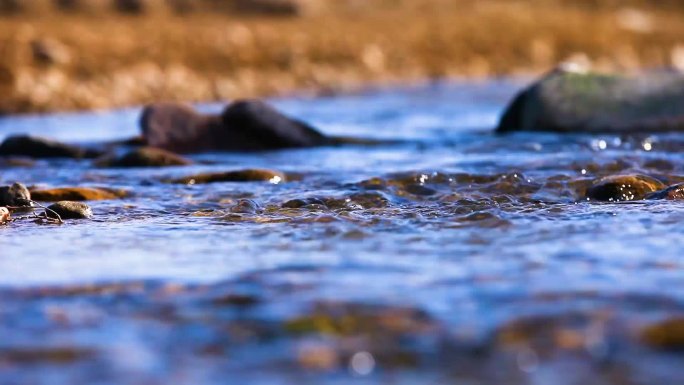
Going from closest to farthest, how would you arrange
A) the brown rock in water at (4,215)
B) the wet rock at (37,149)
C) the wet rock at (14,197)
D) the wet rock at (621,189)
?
the brown rock in water at (4,215) < the wet rock at (621,189) < the wet rock at (14,197) < the wet rock at (37,149)

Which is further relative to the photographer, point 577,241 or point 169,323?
point 577,241

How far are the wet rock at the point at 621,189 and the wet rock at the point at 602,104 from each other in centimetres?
332

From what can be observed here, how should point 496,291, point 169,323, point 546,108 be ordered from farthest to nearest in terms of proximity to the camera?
point 546,108, point 496,291, point 169,323

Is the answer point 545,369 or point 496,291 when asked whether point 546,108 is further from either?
point 545,369

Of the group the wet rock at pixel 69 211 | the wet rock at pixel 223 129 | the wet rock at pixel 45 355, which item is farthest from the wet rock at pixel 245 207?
the wet rock at pixel 223 129

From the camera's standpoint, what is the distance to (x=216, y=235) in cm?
408

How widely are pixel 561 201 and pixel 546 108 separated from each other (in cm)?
386

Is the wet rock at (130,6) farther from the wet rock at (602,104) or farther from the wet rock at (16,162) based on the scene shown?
the wet rock at (16,162)

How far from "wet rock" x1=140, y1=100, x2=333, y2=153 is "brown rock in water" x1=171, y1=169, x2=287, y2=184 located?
6.20ft

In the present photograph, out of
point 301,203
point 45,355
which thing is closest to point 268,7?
point 301,203

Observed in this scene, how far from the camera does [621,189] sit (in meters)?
4.97

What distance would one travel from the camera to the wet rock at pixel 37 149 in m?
7.89

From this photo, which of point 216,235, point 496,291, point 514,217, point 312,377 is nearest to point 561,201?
point 514,217

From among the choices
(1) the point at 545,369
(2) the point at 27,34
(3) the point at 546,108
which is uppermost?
(2) the point at 27,34
